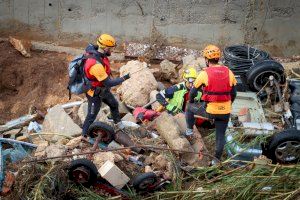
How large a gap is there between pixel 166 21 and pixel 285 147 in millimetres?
5706

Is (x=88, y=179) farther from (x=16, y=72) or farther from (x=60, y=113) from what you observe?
(x=16, y=72)

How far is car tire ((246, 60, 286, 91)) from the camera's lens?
948 cm

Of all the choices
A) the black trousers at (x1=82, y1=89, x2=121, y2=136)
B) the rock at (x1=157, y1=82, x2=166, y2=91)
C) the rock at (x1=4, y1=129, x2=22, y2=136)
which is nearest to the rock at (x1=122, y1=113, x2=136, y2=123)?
the black trousers at (x1=82, y1=89, x2=121, y2=136)

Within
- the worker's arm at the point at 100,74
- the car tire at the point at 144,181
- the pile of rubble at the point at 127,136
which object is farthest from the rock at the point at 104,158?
the worker's arm at the point at 100,74

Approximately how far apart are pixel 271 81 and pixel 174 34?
12.9 ft

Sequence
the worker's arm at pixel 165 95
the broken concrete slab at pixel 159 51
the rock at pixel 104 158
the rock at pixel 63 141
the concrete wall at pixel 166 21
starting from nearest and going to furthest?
the rock at pixel 104 158 → the rock at pixel 63 141 → the worker's arm at pixel 165 95 → the concrete wall at pixel 166 21 → the broken concrete slab at pixel 159 51

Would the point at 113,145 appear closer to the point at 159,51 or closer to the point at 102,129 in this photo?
the point at 102,129

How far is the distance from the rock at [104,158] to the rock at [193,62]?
420 cm

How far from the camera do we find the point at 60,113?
9.62 meters

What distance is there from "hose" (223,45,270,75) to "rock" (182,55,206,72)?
95cm

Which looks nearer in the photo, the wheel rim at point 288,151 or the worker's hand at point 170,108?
the wheel rim at point 288,151

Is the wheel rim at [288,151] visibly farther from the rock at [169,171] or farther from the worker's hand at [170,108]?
the worker's hand at [170,108]

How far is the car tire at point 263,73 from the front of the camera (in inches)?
373

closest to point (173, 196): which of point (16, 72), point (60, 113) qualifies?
point (60, 113)
